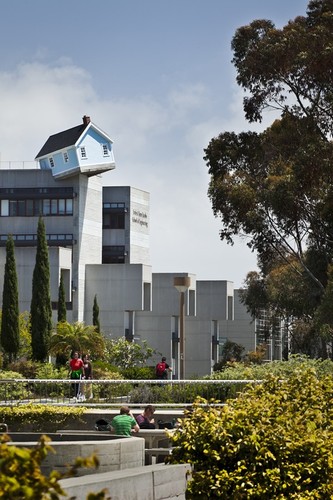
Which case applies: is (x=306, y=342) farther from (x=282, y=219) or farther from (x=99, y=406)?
(x=99, y=406)

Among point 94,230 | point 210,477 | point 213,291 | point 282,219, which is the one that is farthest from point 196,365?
point 210,477

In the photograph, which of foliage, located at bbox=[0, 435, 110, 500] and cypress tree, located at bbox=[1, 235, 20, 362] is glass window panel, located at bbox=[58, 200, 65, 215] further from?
foliage, located at bbox=[0, 435, 110, 500]

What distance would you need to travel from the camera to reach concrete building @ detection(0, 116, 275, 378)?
274 ft

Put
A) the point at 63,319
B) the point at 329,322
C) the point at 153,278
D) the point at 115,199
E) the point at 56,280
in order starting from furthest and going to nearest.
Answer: the point at 115,199
the point at 153,278
the point at 56,280
the point at 63,319
the point at 329,322

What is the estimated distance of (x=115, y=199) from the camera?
324 feet

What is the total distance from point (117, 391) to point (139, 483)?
871 inches

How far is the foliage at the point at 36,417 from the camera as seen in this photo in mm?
24562

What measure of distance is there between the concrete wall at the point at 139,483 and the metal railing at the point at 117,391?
19.9 meters

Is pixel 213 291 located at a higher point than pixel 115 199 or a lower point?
lower

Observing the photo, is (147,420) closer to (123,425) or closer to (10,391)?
(123,425)

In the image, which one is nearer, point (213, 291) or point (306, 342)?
point (306, 342)

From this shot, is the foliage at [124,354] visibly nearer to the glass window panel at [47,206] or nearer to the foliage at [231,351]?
the glass window panel at [47,206]

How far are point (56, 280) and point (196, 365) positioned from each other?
18.0 m

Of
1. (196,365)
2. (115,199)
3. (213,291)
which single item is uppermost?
(115,199)
